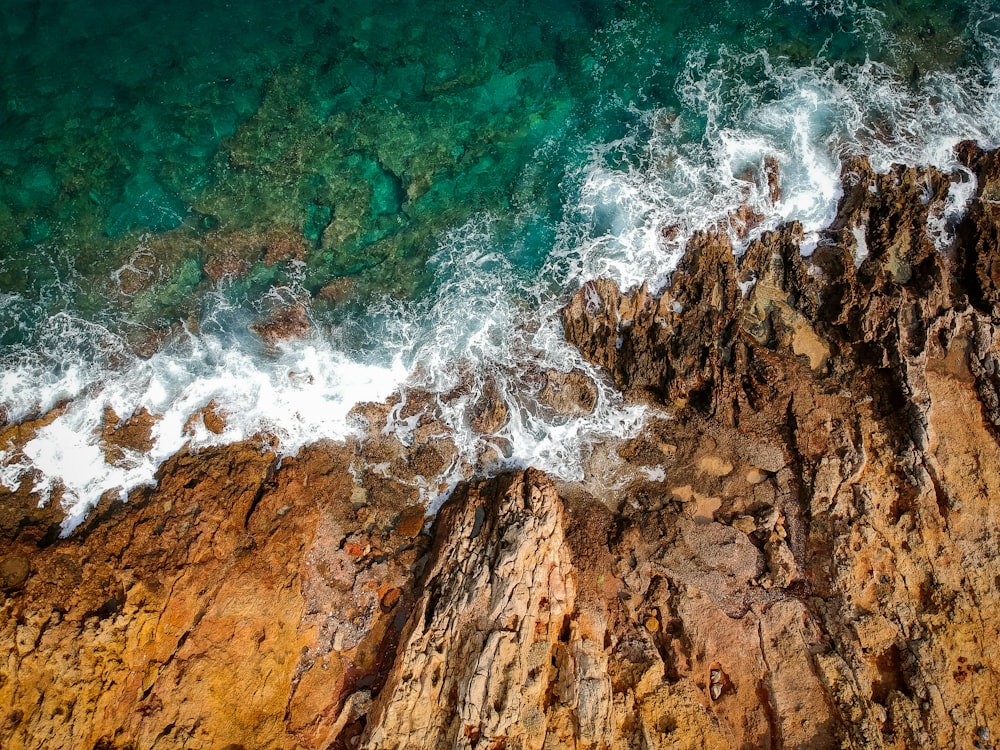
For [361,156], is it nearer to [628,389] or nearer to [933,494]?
[628,389]

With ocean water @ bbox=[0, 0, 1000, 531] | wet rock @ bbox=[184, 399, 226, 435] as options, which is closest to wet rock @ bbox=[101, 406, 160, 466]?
ocean water @ bbox=[0, 0, 1000, 531]

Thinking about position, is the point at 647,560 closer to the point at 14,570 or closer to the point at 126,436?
the point at 126,436

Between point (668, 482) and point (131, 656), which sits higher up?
point (131, 656)

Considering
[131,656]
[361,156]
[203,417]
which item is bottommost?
[131,656]

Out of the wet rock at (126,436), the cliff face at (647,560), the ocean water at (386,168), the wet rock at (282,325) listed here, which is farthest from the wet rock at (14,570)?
the wet rock at (282,325)

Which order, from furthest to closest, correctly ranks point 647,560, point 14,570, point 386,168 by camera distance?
1. point 386,168
2. point 647,560
3. point 14,570

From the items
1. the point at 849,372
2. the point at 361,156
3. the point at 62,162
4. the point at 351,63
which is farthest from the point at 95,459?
the point at 849,372

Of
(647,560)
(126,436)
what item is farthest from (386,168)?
→ (647,560)

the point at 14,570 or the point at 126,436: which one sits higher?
the point at 126,436
